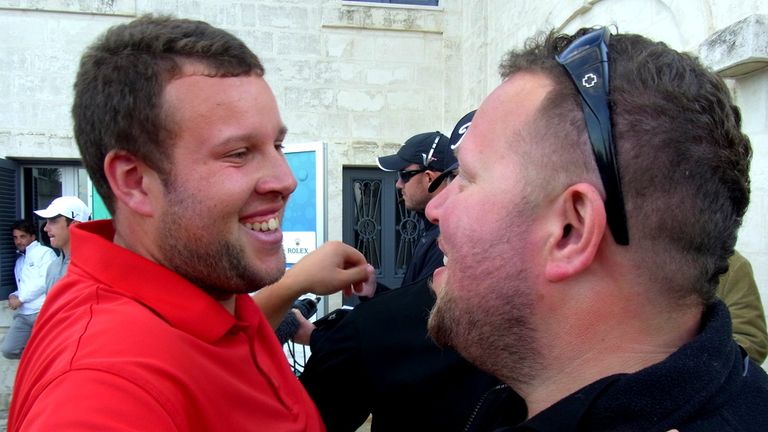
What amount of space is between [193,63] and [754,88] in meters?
2.90

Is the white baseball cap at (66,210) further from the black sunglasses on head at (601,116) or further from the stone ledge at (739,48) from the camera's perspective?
the black sunglasses on head at (601,116)

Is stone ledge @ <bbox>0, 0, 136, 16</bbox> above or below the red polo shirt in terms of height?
above

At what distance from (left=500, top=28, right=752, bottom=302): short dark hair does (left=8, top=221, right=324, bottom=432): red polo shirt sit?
2.46 ft

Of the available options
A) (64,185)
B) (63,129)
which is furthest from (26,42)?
(64,185)

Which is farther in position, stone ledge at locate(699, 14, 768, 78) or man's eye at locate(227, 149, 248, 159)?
stone ledge at locate(699, 14, 768, 78)

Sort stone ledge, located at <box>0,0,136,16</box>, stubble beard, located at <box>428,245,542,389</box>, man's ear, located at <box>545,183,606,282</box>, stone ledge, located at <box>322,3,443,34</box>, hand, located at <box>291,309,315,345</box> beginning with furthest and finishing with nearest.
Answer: stone ledge, located at <box>322,3,443,34</box>, stone ledge, located at <box>0,0,136,16</box>, hand, located at <box>291,309,315,345</box>, stubble beard, located at <box>428,245,542,389</box>, man's ear, located at <box>545,183,606,282</box>

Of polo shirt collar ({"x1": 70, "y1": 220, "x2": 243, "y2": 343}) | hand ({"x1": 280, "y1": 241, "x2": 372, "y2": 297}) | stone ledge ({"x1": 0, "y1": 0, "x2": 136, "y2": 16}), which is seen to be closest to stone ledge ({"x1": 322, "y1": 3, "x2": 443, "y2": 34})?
stone ledge ({"x1": 0, "y1": 0, "x2": 136, "y2": 16})

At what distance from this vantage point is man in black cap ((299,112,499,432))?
50.6 inches

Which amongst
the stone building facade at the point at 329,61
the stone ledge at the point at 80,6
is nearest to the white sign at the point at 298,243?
the stone building facade at the point at 329,61

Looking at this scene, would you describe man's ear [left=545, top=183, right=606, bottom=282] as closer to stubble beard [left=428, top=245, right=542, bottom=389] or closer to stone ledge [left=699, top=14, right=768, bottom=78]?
stubble beard [left=428, top=245, right=542, bottom=389]

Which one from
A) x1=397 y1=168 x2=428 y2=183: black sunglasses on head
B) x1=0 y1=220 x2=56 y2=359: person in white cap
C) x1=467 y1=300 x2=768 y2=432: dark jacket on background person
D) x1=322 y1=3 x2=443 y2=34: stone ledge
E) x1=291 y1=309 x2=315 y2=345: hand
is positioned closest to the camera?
x1=467 y1=300 x2=768 y2=432: dark jacket on background person

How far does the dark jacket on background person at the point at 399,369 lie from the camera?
1.29 m

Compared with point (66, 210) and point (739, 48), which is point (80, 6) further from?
point (739, 48)

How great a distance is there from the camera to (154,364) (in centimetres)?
94
